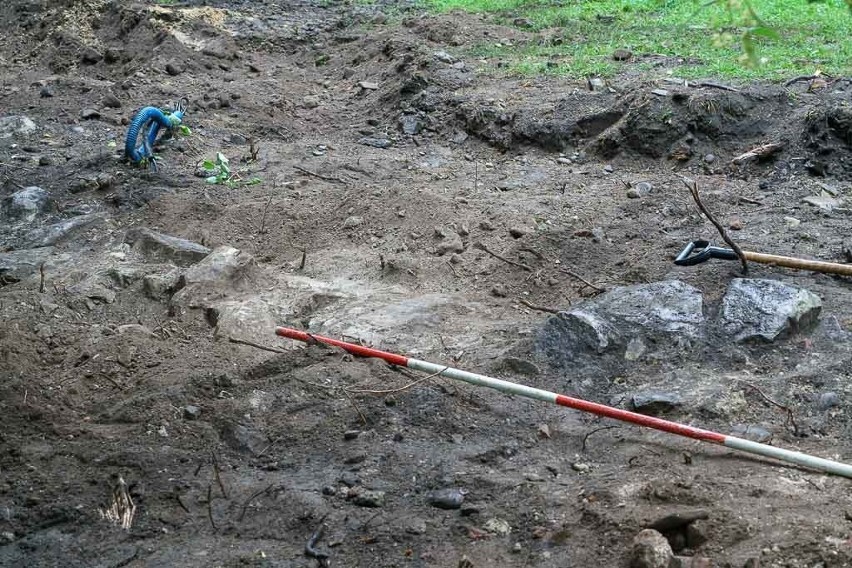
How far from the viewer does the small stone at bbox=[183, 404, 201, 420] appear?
397 centimetres

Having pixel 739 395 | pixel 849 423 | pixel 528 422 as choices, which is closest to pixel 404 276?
pixel 528 422

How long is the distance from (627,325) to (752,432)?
0.90 metres

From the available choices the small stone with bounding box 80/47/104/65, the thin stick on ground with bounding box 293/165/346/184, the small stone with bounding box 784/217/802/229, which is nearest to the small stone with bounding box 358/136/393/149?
the thin stick on ground with bounding box 293/165/346/184

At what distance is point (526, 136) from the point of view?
730 cm

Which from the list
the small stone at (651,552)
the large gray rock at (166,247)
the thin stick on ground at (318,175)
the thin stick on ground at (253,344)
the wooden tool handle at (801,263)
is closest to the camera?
the small stone at (651,552)

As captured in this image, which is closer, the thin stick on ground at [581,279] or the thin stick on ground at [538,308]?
the thin stick on ground at [538,308]

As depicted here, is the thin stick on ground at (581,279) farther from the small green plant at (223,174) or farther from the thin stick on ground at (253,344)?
the small green plant at (223,174)

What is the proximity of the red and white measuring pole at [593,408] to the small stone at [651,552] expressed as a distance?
25.9 inches

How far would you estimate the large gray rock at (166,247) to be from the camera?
570cm

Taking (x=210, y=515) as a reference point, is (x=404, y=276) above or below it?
below

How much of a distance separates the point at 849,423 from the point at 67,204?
16.7 feet

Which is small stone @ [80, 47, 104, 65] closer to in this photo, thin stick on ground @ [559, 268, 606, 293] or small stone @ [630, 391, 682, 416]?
thin stick on ground @ [559, 268, 606, 293]

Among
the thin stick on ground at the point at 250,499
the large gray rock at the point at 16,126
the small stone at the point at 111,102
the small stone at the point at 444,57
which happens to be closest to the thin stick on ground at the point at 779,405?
the thin stick on ground at the point at 250,499

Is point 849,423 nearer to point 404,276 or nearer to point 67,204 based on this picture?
point 404,276
